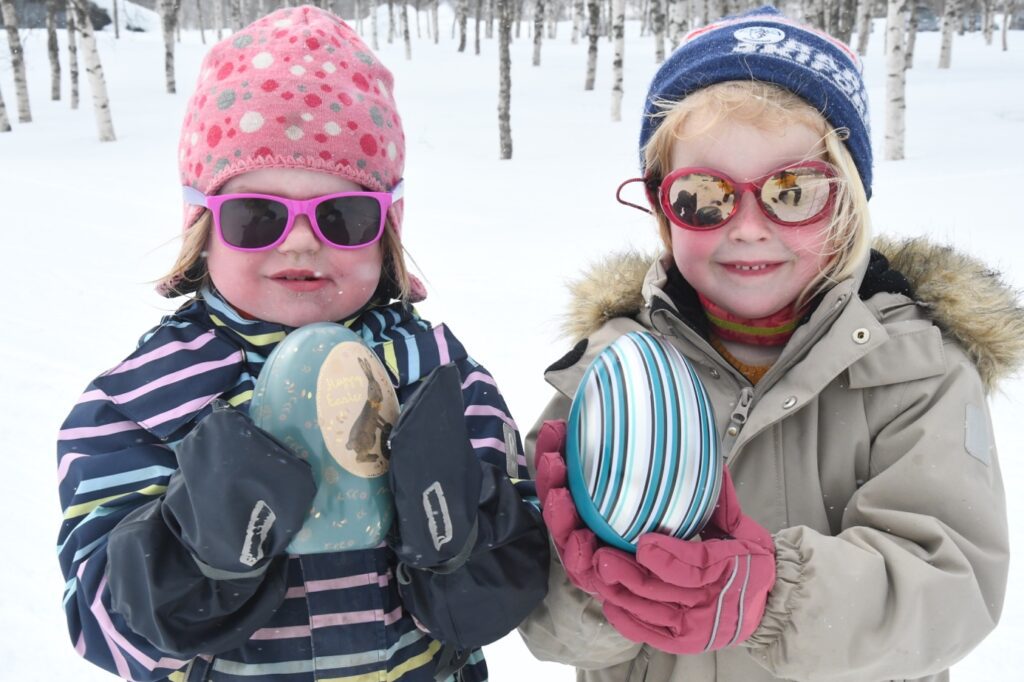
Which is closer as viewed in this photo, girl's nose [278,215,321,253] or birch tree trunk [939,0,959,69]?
girl's nose [278,215,321,253]

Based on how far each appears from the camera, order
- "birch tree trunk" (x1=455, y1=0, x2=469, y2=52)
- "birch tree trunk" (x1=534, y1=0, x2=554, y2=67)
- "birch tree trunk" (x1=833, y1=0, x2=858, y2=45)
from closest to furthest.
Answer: "birch tree trunk" (x1=833, y1=0, x2=858, y2=45), "birch tree trunk" (x1=534, y1=0, x2=554, y2=67), "birch tree trunk" (x1=455, y1=0, x2=469, y2=52)

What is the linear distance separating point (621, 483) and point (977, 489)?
69cm

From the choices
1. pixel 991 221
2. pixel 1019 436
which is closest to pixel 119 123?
pixel 991 221

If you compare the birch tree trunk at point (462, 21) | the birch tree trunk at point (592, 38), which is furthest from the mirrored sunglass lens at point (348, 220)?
the birch tree trunk at point (462, 21)

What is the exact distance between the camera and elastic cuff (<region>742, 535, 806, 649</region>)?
1.40 metres

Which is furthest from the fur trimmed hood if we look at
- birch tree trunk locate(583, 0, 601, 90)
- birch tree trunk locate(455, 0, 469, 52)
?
birch tree trunk locate(455, 0, 469, 52)

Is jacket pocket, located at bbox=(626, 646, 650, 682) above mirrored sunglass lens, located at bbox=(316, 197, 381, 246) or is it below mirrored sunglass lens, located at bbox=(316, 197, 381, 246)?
below

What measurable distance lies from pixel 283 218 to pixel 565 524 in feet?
2.74

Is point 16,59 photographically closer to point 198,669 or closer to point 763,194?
point 198,669

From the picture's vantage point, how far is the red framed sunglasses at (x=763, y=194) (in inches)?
64.4

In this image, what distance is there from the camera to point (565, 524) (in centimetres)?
144

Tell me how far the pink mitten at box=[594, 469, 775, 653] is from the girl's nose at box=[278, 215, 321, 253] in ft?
2.74

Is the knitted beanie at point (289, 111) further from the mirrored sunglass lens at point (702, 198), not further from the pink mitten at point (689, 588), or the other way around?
the pink mitten at point (689, 588)

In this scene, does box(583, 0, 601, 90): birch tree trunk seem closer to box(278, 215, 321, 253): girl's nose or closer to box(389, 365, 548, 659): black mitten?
box(278, 215, 321, 253): girl's nose
